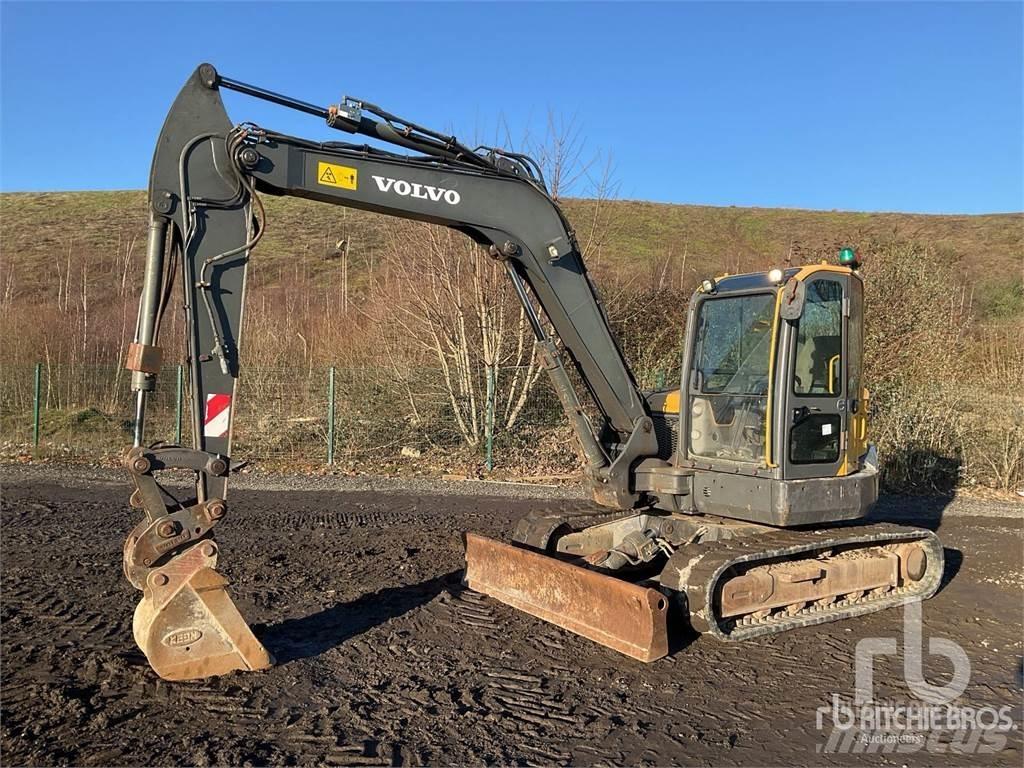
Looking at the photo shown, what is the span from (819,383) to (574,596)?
2.40 meters

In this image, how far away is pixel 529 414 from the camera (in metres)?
13.9

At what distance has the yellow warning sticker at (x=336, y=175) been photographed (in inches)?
199

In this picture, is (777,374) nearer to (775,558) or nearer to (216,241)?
(775,558)

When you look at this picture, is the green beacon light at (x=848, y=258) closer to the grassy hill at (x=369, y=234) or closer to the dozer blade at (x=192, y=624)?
the dozer blade at (x=192, y=624)

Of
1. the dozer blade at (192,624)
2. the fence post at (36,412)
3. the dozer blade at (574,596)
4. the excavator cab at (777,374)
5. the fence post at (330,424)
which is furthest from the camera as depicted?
the fence post at (36,412)

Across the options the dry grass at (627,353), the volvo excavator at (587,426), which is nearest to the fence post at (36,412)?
the dry grass at (627,353)

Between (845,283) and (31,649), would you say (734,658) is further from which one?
(31,649)

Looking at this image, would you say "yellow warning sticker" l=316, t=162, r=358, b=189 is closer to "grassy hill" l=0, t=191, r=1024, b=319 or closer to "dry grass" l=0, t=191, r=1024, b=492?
"dry grass" l=0, t=191, r=1024, b=492

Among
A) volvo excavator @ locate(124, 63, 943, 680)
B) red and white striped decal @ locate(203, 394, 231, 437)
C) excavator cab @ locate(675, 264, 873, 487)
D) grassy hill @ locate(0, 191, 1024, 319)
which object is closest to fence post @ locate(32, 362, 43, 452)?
grassy hill @ locate(0, 191, 1024, 319)

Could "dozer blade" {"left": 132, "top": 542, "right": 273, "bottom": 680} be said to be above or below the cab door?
below

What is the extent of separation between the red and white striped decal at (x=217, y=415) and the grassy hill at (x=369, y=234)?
18.8 m

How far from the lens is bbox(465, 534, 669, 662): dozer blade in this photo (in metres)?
4.96

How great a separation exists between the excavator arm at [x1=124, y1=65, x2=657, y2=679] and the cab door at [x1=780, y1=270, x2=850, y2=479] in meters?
2.05

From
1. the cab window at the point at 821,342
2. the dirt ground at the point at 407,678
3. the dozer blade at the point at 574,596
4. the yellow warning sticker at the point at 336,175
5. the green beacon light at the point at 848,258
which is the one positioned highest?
the yellow warning sticker at the point at 336,175
